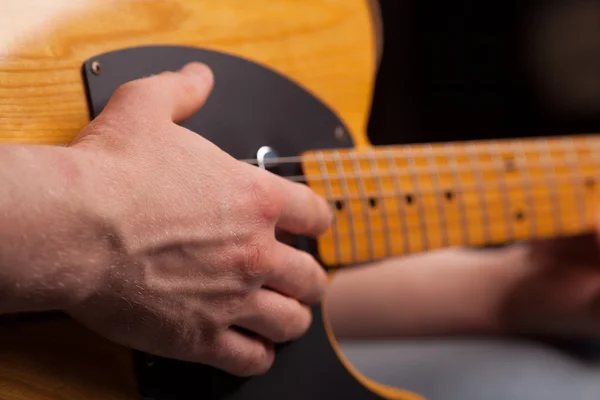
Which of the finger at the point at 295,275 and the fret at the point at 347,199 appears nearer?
the finger at the point at 295,275

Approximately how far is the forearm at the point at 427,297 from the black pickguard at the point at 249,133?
346 millimetres

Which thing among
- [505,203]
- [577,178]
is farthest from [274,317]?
[577,178]

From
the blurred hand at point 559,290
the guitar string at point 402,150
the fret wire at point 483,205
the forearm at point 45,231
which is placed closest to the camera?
the forearm at point 45,231

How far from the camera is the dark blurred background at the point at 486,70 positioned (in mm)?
1573

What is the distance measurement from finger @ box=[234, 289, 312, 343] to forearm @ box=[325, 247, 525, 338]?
1.36 feet

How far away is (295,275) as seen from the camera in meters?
0.60

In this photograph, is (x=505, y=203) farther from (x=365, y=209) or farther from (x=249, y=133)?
(x=249, y=133)

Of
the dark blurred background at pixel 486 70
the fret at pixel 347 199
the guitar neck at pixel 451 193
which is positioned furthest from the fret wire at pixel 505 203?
the dark blurred background at pixel 486 70

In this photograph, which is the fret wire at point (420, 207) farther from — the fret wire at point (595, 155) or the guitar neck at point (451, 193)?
the fret wire at point (595, 155)

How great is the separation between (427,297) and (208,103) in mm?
544

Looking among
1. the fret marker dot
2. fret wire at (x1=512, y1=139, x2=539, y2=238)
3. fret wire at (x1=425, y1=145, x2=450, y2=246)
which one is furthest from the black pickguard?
the fret marker dot

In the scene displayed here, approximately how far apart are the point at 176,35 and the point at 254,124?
0.38ft

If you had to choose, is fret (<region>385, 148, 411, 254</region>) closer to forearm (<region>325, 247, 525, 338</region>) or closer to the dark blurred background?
forearm (<region>325, 247, 525, 338</region>)

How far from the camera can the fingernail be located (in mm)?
612
